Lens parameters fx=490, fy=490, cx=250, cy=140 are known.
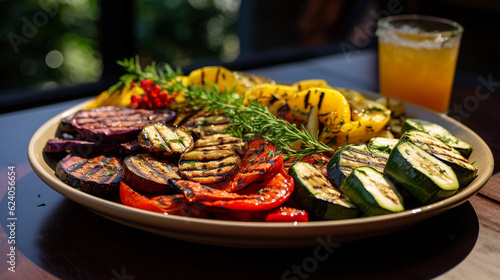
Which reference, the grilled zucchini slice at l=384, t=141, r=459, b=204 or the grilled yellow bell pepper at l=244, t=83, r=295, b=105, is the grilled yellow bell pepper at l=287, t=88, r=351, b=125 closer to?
the grilled yellow bell pepper at l=244, t=83, r=295, b=105

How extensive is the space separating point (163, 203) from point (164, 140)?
1.05 feet

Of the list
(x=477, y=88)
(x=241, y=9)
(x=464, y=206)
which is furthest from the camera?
(x=241, y=9)

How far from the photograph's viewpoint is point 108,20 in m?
3.68

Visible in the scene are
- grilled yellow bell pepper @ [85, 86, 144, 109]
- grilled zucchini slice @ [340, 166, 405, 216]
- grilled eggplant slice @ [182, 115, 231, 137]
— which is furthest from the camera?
grilled yellow bell pepper @ [85, 86, 144, 109]

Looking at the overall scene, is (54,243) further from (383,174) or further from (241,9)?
(241,9)

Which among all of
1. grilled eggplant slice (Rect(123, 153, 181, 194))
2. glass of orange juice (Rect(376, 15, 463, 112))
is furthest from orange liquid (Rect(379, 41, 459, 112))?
grilled eggplant slice (Rect(123, 153, 181, 194))

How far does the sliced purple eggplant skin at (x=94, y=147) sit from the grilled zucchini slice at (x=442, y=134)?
3.26 feet

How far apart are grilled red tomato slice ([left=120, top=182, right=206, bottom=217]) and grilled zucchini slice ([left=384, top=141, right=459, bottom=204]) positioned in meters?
0.53

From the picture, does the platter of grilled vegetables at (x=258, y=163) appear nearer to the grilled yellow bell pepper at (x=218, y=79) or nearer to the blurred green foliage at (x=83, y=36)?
the grilled yellow bell pepper at (x=218, y=79)

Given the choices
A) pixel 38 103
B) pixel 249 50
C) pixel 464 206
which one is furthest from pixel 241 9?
pixel 464 206

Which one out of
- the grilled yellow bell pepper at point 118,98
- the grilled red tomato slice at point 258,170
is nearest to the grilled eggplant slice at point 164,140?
the grilled red tomato slice at point 258,170

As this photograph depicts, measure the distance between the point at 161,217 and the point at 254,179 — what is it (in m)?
0.30

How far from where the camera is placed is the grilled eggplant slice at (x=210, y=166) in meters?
1.38

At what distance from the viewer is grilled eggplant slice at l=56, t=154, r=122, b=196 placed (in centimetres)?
139
